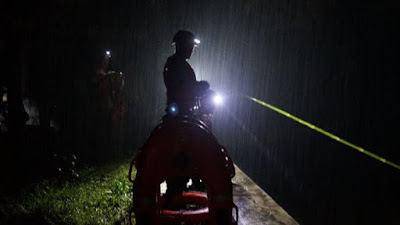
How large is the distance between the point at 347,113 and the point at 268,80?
252 inches

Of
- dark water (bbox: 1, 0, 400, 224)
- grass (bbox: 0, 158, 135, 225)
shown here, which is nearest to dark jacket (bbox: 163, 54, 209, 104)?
grass (bbox: 0, 158, 135, 225)

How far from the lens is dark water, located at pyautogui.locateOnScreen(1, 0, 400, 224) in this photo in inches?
458

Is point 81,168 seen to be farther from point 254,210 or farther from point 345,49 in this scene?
point 345,49

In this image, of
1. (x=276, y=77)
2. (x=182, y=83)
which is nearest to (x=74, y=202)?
(x=182, y=83)

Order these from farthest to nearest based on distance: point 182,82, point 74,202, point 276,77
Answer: point 276,77, point 74,202, point 182,82

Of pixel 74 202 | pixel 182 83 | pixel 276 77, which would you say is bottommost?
pixel 74 202

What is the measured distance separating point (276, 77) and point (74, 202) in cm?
1990

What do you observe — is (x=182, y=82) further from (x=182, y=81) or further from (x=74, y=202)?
(x=74, y=202)

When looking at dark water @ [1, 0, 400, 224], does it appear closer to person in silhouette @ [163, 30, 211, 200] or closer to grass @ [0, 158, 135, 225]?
grass @ [0, 158, 135, 225]

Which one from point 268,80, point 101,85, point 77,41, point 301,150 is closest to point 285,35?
point 268,80

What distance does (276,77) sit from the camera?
2373 cm

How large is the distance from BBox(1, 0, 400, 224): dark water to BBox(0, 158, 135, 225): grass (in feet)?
11.2

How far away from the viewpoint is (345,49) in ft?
66.2

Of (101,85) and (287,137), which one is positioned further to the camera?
(287,137)
